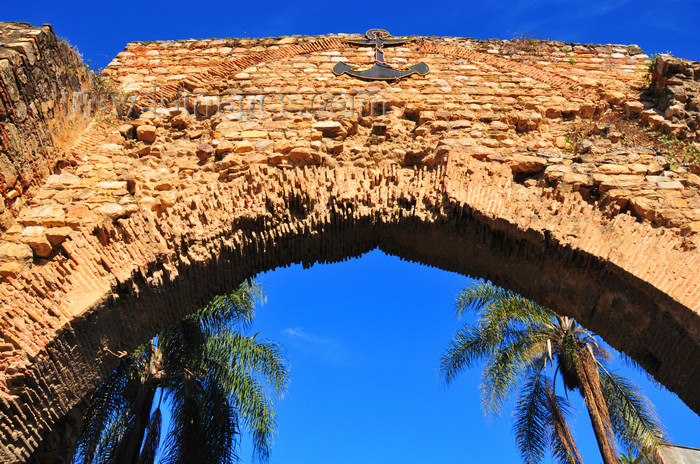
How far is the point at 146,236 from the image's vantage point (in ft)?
11.8

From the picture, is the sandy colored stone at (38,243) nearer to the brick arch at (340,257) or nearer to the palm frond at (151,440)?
the brick arch at (340,257)

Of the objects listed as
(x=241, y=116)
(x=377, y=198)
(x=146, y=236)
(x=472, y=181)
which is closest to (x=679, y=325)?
(x=472, y=181)

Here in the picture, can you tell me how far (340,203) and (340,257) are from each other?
0.44m

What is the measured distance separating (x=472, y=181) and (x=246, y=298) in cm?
750

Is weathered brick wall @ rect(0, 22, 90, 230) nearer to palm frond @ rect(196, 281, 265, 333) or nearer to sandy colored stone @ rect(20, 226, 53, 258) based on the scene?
sandy colored stone @ rect(20, 226, 53, 258)

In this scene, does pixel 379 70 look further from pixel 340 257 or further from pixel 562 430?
pixel 562 430

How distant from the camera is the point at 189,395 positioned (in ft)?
30.3

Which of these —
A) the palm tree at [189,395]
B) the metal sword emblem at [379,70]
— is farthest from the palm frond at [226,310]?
the metal sword emblem at [379,70]

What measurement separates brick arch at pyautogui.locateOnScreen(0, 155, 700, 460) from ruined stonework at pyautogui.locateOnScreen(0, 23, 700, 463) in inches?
0.5

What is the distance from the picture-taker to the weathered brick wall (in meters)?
3.67

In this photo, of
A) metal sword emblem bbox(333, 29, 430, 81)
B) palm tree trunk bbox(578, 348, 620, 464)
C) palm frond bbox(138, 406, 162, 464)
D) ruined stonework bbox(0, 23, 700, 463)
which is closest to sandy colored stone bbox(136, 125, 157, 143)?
ruined stonework bbox(0, 23, 700, 463)

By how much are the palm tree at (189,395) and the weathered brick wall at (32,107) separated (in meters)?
5.40

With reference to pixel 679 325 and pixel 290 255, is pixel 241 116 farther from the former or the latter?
pixel 679 325

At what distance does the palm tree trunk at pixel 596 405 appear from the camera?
9.19 meters
